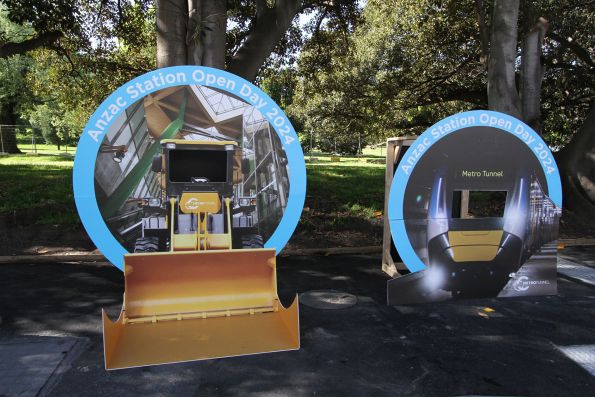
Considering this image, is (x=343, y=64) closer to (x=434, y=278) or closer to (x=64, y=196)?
(x=64, y=196)

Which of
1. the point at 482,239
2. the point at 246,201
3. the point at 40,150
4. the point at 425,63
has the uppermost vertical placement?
the point at 425,63

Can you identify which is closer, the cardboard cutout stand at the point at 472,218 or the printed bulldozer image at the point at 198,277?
the printed bulldozer image at the point at 198,277

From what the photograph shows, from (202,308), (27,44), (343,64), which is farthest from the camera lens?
(343,64)

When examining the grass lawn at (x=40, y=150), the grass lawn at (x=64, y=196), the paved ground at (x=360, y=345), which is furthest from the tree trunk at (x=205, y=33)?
the grass lawn at (x=40, y=150)

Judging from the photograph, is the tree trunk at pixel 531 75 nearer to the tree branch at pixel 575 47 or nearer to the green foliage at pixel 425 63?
the green foliage at pixel 425 63

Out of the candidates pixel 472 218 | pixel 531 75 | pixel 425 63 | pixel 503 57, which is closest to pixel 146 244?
pixel 472 218

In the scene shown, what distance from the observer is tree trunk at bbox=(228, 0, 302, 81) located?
7934 millimetres

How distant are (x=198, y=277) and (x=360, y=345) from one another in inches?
68.8

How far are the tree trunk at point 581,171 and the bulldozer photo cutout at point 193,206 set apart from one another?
280 inches

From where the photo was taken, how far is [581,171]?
8805mm

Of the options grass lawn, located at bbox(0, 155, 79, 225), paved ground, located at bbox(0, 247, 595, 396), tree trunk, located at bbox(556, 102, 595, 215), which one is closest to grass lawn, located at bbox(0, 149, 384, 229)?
grass lawn, located at bbox(0, 155, 79, 225)

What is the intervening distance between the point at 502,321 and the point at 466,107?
61.0 feet

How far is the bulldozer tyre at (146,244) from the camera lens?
482cm

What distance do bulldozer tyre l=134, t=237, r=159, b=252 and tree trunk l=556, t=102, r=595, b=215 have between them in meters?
8.70
